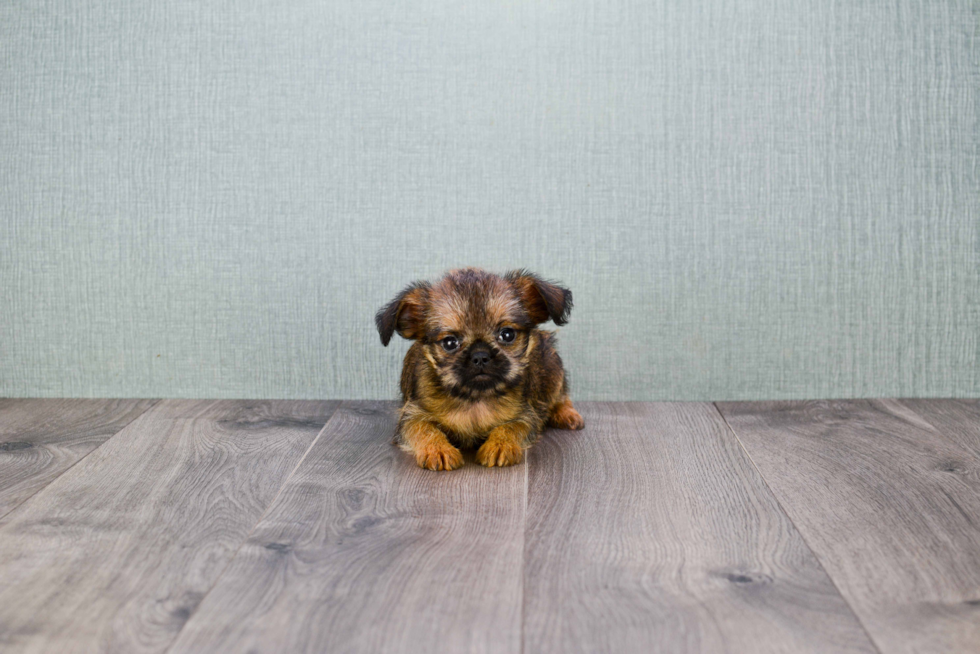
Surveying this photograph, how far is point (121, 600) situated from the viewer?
1.36 m

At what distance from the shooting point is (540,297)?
223cm

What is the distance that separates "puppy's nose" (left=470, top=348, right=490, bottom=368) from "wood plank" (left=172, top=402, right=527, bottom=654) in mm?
269

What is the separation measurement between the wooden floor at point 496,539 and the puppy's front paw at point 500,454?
4 centimetres

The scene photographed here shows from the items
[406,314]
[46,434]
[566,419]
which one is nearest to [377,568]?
[406,314]

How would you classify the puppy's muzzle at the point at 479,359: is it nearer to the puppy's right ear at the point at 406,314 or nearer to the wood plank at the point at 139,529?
the puppy's right ear at the point at 406,314

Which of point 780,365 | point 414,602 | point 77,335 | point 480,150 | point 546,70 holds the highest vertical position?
point 546,70

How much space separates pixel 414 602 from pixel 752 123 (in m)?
2.00

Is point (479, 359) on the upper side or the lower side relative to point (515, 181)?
lower

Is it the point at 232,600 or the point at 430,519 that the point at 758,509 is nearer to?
the point at 430,519

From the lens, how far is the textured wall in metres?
2.67

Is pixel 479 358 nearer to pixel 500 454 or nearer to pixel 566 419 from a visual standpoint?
pixel 500 454

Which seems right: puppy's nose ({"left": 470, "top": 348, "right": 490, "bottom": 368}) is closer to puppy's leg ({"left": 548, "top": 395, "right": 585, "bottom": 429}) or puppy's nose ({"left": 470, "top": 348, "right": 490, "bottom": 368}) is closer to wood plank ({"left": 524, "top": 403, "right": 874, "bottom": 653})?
wood plank ({"left": 524, "top": 403, "right": 874, "bottom": 653})

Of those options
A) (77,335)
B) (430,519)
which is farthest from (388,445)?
(77,335)

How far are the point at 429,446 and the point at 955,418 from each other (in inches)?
65.7
